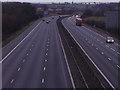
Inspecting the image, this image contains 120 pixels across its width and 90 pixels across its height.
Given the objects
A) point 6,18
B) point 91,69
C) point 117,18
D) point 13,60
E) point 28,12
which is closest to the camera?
point 91,69

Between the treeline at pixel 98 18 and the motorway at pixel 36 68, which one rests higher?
the treeline at pixel 98 18

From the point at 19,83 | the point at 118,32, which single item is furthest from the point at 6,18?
the point at 19,83

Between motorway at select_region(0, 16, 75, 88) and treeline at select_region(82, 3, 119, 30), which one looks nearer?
motorway at select_region(0, 16, 75, 88)

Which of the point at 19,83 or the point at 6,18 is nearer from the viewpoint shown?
the point at 19,83

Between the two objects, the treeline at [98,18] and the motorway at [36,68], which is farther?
the treeline at [98,18]

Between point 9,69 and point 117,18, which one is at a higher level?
point 117,18

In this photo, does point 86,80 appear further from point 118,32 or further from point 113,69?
point 118,32

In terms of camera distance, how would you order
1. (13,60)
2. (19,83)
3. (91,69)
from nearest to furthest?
(19,83)
(91,69)
(13,60)

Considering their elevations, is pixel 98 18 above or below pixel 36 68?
above

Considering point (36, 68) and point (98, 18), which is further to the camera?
point (98, 18)

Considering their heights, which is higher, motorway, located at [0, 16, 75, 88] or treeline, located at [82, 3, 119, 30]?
treeline, located at [82, 3, 119, 30]
